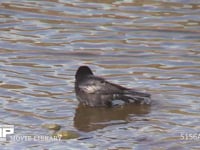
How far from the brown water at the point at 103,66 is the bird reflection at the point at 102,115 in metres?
0.01

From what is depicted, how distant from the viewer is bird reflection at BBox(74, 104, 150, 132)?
1190cm

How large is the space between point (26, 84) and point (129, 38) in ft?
9.77

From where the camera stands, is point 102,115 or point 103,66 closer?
point 102,115

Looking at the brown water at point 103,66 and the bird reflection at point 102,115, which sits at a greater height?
the brown water at point 103,66

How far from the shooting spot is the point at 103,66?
47.2 feet

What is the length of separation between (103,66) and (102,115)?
2058mm

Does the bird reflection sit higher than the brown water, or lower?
lower

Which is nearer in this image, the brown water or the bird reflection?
the brown water

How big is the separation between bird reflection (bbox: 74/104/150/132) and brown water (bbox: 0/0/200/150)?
0.5 inches

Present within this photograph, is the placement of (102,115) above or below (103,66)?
below

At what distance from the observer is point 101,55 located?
14922 millimetres

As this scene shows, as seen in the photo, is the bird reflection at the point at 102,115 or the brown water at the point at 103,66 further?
the bird reflection at the point at 102,115

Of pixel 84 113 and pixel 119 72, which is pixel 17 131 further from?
pixel 119 72

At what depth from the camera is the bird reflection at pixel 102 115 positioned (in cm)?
1190
